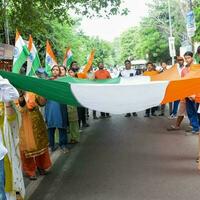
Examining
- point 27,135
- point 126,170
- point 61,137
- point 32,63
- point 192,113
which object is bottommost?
point 126,170

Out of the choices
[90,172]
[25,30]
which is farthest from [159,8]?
[90,172]

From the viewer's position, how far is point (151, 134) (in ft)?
38.2

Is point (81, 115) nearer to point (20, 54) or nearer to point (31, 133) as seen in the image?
point (20, 54)

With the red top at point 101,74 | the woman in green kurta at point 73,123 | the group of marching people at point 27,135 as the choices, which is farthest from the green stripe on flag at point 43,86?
the red top at point 101,74

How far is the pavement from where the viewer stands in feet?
21.2

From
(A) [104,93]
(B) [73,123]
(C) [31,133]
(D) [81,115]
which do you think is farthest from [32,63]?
(D) [81,115]

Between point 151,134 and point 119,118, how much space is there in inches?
156

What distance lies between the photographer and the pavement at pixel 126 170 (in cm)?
647

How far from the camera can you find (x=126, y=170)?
7.80 metres

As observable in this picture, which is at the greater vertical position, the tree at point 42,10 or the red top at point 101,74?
the tree at point 42,10

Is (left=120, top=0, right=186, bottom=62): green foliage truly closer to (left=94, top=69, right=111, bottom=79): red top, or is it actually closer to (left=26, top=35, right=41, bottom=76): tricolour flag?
(left=94, top=69, right=111, bottom=79): red top

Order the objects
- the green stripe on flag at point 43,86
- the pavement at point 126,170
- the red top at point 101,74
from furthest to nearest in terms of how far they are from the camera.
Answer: the red top at point 101,74 < the pavement at point 126,170 < the green stripe on flag at point 43,86

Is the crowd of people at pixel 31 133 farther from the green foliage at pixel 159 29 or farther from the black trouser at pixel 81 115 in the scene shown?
the green foliage at pixel 159 29

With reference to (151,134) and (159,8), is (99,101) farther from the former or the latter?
(159,8)
